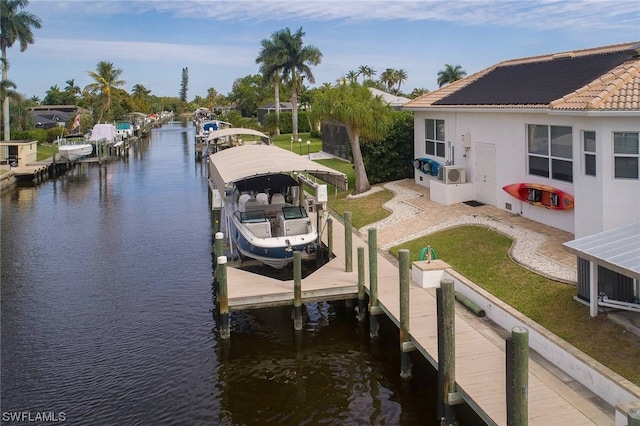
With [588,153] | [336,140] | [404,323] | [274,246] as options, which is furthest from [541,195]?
[336,140]

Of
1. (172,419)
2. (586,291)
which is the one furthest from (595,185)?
(172,419)

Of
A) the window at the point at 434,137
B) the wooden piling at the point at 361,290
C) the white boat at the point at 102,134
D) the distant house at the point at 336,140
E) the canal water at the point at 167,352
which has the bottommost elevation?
the canal water at the point at 167,352

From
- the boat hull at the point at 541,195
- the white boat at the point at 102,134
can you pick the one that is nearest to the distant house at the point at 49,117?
the white boat at the point at 102,134

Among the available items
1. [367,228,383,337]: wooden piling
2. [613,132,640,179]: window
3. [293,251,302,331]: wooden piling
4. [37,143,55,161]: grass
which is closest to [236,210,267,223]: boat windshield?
[293,251,302,331]: wooden piling

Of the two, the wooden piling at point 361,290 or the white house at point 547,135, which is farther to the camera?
the wooden piling at point 361,290

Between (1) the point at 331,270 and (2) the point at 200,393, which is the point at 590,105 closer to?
(1) the point at 331,270

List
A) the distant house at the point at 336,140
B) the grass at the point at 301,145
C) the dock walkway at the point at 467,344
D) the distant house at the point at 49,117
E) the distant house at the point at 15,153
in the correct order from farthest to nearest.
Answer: the distant house at the point at 49,117
the grass at the point at 301,145
the distant house at the point at 15,153
the distant house at the point at 336,140
the dock walkway at the point at 467,344

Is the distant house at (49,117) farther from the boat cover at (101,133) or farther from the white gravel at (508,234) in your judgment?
the white gravel at (508,234)
